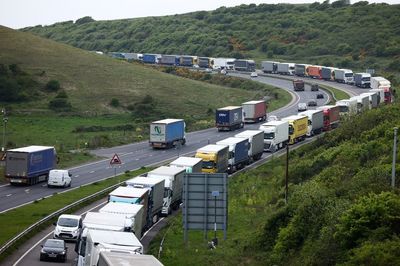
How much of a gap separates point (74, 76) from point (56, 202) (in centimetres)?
8817

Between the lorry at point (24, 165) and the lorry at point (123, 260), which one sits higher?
the lorry at point (123, 260)

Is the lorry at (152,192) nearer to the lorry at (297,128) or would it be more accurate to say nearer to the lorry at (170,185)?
the lorry at (170,185)

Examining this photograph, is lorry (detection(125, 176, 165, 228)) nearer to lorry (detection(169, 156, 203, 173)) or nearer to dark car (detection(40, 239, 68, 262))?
lorry (detection(169, 156, 203, 173))

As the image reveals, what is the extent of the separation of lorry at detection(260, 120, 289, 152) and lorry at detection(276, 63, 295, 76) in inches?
3856

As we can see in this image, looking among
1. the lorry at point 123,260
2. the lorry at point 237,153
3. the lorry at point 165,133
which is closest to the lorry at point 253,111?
the lorry at point 165,133

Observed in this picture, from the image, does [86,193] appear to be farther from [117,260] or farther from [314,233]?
[117,260]

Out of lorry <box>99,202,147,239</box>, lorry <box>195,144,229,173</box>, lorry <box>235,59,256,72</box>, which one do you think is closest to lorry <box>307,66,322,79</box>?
lorry <box>235,59,256,72</box>

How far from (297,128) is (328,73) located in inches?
3178

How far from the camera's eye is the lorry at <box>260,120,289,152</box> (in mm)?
87625

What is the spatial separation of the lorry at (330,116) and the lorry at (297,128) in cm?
687

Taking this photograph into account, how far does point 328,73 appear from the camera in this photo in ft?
563

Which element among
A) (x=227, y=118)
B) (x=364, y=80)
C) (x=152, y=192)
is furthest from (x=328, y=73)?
(x=152, y=192)

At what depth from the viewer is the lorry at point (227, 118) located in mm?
105312

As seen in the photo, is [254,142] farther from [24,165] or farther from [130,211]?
[130,211]
